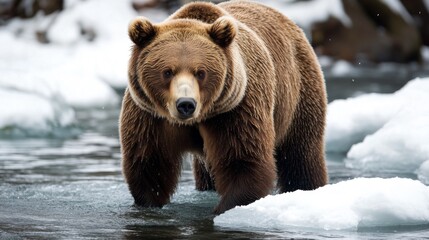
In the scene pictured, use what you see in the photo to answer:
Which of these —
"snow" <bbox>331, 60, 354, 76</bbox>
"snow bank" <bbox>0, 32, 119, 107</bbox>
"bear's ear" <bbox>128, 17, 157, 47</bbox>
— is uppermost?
"snow" <bbox>331, 60, 354, 76</bbox>

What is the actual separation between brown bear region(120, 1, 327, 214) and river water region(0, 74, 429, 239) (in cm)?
32

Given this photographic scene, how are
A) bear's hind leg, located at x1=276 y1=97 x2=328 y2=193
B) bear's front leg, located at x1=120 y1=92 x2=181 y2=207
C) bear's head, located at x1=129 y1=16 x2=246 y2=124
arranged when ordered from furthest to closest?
1. bear's hind leg, located at x1=276 y1=97 x2=328 y2=193
2. bear's front leg, located at x1=120 y1=92 x2=181 y2=207
3. bear's head, located at x1=129 y1=16 x2=246 y2=124

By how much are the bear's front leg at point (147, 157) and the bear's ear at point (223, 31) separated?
72 cm

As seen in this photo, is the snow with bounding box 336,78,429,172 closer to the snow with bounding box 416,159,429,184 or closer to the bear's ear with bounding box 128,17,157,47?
the snow with bounding box 416,159,429,184

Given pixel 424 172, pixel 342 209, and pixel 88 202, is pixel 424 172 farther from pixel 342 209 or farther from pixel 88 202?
pixel 88 202

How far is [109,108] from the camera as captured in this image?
1634 cm

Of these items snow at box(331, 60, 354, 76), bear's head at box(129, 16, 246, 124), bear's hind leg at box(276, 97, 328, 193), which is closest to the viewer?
bear's head at box(129, 16, 246, 124)

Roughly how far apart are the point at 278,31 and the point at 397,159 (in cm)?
222

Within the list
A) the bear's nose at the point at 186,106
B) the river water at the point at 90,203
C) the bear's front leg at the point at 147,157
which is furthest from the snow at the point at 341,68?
the bear's nose at the point at 186,106

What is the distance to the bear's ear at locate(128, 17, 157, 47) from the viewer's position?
255 inches

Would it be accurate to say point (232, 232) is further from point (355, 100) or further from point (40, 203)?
point (355, 100)

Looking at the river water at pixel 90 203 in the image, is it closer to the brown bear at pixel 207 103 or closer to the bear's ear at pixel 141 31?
the brown bear at pixel 207 103

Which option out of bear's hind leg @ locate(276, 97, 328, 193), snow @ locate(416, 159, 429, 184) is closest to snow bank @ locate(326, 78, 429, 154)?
snow @ locate(416, 159, 429, 184)

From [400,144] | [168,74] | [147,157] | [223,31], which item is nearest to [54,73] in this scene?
[400,144]
